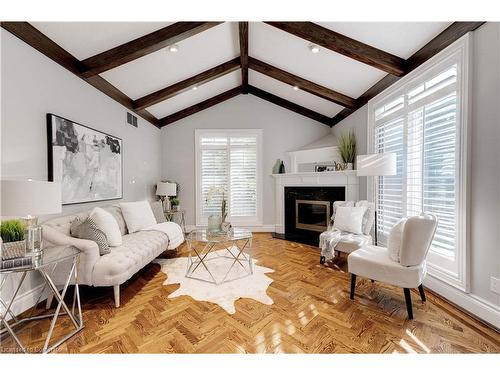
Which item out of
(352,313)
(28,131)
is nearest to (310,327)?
(352,313)

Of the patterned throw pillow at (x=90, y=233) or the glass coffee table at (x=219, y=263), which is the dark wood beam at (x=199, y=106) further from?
the patterned throw pillow at (x=90, y=233)

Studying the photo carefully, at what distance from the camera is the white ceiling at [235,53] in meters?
2.47

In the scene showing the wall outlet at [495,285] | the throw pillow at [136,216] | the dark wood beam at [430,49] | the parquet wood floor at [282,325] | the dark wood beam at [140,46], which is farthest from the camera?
the throw pillow at [136,216]

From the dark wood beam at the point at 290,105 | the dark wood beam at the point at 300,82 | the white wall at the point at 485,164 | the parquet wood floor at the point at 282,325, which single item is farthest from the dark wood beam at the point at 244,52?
the parquet wood floor at the point at 282,325

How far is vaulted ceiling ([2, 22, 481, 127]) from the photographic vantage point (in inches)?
96.7

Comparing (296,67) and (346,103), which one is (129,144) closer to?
(296,67)

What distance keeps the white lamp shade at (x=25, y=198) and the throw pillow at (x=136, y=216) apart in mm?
1625

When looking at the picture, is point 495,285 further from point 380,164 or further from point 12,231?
point 12,231

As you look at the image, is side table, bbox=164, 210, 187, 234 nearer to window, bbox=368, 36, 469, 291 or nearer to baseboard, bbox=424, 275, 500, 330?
window, bbox=368, 36, 469, 291

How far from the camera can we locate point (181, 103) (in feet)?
16.5

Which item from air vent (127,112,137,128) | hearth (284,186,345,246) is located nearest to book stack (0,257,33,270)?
air vent (127,112,137,128)

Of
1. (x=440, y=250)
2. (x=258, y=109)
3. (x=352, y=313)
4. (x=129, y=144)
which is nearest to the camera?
(x=352, y=313)
